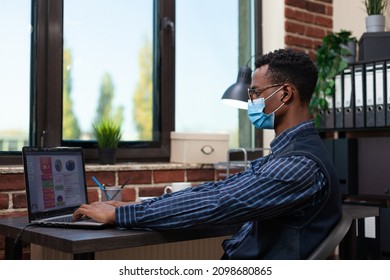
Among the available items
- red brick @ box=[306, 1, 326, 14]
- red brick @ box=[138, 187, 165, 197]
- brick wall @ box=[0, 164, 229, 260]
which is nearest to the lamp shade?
brick wall @ box=[0, 164, 229, 260]

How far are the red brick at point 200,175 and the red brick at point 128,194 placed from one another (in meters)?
0.32

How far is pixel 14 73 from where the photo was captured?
2445 mm

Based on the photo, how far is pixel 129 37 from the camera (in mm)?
2820

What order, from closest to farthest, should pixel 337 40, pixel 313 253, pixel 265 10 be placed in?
pixel 313 253, pixel 337 40, pixel 265 10

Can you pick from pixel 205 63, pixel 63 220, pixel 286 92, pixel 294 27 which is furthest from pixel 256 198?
pixel 294 27

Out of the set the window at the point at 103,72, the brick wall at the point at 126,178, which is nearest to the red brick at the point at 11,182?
the brick wall at the point at 126,178

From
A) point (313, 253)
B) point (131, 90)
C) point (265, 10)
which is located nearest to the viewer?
point (313, 253)

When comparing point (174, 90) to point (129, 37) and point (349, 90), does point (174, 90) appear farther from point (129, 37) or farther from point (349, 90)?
point (349, 90)

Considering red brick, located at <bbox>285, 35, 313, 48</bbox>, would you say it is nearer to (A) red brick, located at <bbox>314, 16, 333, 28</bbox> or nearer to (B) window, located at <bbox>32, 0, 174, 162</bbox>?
(A) red brick, located at <bbox>314, 16, 333, 28</bbox>

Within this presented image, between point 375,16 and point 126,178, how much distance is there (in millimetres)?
1590

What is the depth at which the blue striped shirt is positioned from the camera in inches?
57.1

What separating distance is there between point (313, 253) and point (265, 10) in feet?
6.94
